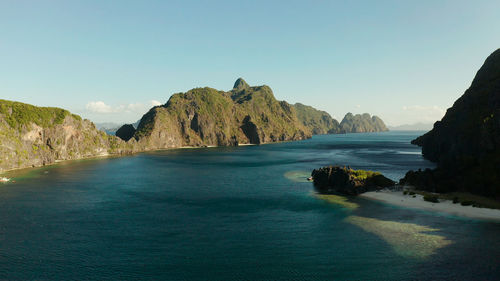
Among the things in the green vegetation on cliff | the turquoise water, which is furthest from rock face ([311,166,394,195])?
the green vegetation on cliff

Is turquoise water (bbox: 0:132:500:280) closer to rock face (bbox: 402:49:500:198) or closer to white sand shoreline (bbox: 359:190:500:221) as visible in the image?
white sand shoreline (bbox: 359:190:500:221)

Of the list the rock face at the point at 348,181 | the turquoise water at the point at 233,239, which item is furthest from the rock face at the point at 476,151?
the turquoise water at the point at 233,239

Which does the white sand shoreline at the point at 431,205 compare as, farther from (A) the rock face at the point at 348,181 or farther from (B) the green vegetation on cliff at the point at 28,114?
(B) the green vegetation on cliff at the point at 28,114

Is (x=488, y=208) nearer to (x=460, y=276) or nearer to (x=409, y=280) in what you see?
(x=460, y=276)

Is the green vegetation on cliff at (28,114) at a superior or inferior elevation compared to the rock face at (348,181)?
superior

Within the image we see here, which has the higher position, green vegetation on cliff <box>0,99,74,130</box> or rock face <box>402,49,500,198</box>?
green vegetation on cliff <box>0,99,74,130</box>

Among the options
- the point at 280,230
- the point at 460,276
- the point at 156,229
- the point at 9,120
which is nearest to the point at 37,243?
the point at 156,229
